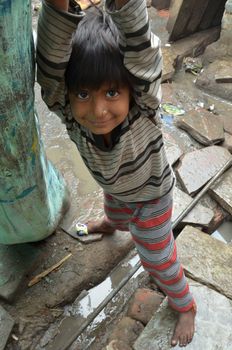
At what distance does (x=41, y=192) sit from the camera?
6.01 feet

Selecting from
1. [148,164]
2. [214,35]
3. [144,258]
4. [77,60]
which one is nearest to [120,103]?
[77,60]

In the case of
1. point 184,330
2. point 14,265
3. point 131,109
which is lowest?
point 14,265

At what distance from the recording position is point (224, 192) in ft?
9.31

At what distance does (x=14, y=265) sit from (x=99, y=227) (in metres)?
0.59

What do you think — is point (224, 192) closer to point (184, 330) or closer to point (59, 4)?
point (184, 330)

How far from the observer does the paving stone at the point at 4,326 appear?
2039mm

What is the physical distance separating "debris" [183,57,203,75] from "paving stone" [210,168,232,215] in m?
1.76

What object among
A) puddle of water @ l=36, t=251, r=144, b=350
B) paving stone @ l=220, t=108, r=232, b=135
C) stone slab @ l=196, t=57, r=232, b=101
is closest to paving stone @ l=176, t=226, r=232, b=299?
puddle of water @ l=36, t=251, r=144, b=350

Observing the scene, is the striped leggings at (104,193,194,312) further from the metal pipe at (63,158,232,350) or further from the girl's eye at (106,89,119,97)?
the girl's eye at (106,89,119,97)

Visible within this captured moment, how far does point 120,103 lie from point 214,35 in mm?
3905

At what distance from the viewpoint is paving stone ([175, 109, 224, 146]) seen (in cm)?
326

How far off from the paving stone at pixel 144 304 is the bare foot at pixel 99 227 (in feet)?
1.43

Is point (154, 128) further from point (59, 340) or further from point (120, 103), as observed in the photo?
point (59, 340)

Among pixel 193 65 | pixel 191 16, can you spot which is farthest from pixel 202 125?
pixel 191 16
